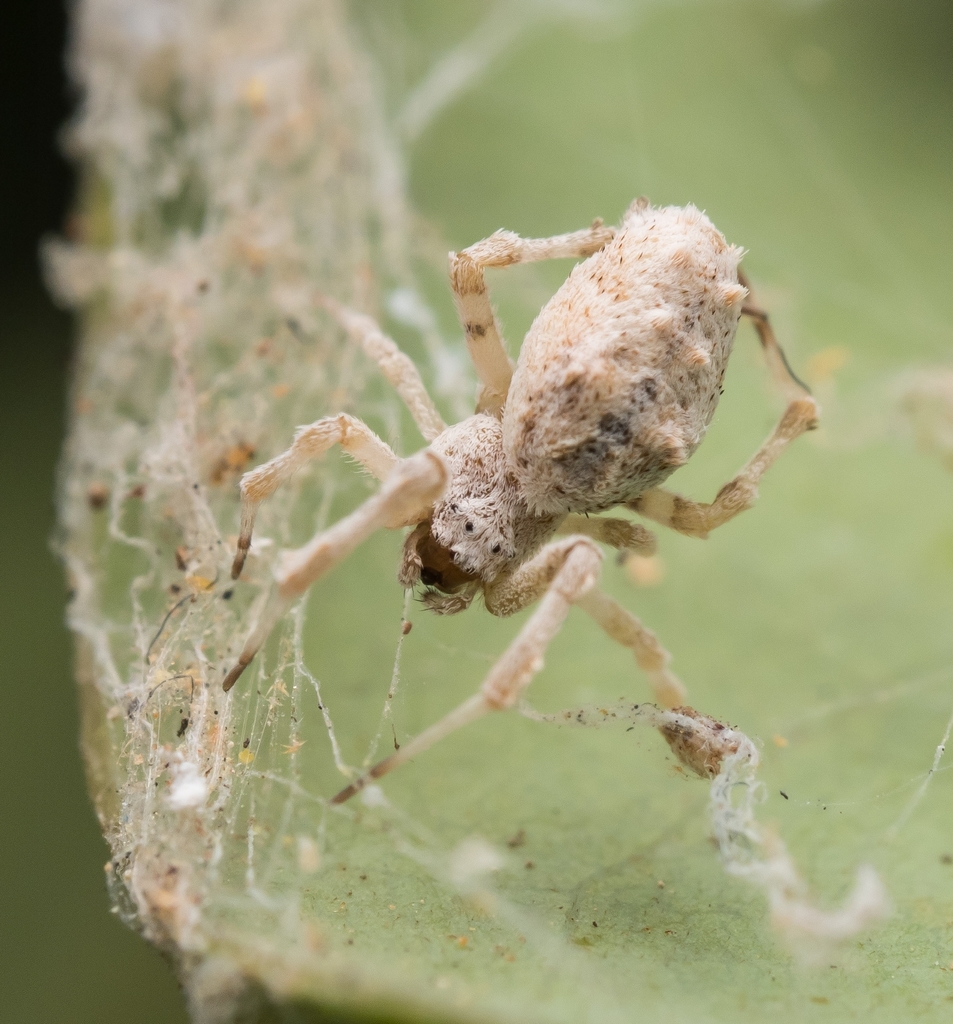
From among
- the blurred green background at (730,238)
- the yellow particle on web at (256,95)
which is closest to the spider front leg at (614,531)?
the blurred green background at (730,238)

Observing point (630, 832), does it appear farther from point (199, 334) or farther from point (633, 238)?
point (199, 334)

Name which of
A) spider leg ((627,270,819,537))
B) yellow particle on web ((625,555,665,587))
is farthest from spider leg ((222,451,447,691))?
yellow particle on web ((625,555,665,587))

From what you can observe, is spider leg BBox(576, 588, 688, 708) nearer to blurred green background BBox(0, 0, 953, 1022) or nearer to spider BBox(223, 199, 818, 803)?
spider BBox(223, 199, 818, 803)

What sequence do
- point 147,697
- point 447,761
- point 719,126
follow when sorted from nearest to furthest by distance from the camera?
point 147,697 < point 447,761 < point 719,126

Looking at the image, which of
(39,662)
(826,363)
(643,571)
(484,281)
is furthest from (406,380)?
(826,363)

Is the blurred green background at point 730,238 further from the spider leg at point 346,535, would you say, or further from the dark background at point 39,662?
the spider leg at point 346,535

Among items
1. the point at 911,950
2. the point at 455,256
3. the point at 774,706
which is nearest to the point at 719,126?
the point at 455,256

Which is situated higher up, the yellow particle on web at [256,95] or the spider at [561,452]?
the yellow particle on web at [256,95]
